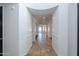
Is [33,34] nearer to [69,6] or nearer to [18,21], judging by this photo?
[18,21]

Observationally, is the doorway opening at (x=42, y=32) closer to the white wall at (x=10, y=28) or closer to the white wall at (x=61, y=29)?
the white wall at (x=61, y=29)

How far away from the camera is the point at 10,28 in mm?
2611

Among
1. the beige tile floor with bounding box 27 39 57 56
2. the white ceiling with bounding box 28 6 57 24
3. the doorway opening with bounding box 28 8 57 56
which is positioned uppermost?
the white ceiling with bounding box 28 6 57 24

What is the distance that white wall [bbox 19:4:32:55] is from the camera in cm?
260

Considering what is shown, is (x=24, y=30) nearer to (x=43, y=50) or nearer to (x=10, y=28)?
(x=10, y=28)

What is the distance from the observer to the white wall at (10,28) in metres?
2.59

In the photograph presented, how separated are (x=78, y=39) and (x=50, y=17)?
76 cm

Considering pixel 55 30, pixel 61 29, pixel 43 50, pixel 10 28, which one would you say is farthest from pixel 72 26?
pixel 10 28

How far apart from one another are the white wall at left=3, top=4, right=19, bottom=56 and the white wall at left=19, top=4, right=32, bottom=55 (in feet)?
0.28

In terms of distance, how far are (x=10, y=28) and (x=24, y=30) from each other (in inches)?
11.9

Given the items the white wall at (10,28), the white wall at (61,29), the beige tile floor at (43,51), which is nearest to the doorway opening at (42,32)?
the beige tile floor at (43,51)

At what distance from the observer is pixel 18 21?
260 cm

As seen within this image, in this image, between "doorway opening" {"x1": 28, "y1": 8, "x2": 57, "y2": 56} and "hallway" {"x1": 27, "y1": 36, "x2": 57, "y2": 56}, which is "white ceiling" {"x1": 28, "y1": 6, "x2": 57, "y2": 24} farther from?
"hallway" {"x1": 27, "y1": 36, "x2": 57, "y2": 56}

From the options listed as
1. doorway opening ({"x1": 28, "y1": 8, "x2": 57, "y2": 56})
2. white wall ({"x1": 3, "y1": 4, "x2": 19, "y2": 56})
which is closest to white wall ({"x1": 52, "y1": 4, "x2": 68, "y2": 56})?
doorway opening ({"x1": 28, "y1": 8, "x2": 57, "y2": 56})
